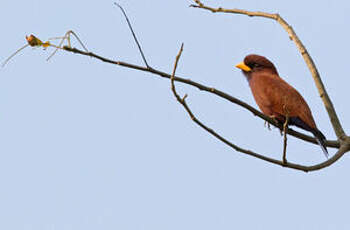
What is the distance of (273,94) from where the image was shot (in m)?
6.08

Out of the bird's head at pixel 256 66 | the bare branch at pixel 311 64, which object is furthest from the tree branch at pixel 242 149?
the bird's head at pixel 256 66

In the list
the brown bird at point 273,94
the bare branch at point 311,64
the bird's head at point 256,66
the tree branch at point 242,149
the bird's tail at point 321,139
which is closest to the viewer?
the tree branch at point 242,149

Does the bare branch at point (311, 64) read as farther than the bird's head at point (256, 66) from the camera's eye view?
No

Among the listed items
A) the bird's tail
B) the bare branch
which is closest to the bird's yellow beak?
the bird's tail

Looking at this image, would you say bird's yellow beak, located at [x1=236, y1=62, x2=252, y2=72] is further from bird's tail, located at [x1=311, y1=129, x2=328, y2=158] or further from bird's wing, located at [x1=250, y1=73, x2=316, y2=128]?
bird's tail, located at [x1=311, y1=129, x2=328, y2=158]

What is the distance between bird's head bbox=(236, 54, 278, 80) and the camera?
6.71 metres

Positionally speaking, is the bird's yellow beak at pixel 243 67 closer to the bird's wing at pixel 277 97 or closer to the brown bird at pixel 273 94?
the brown bird at pixel 273 94

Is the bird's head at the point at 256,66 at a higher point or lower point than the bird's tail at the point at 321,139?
higher

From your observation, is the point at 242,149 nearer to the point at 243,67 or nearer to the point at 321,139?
the point at 321,139

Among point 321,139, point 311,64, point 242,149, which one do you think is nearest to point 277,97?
point 321,139

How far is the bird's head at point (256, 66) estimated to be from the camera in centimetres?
671

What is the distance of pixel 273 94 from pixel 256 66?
75 centimetres

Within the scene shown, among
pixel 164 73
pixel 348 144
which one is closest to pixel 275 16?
pixel 348 144

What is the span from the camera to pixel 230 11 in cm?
440
